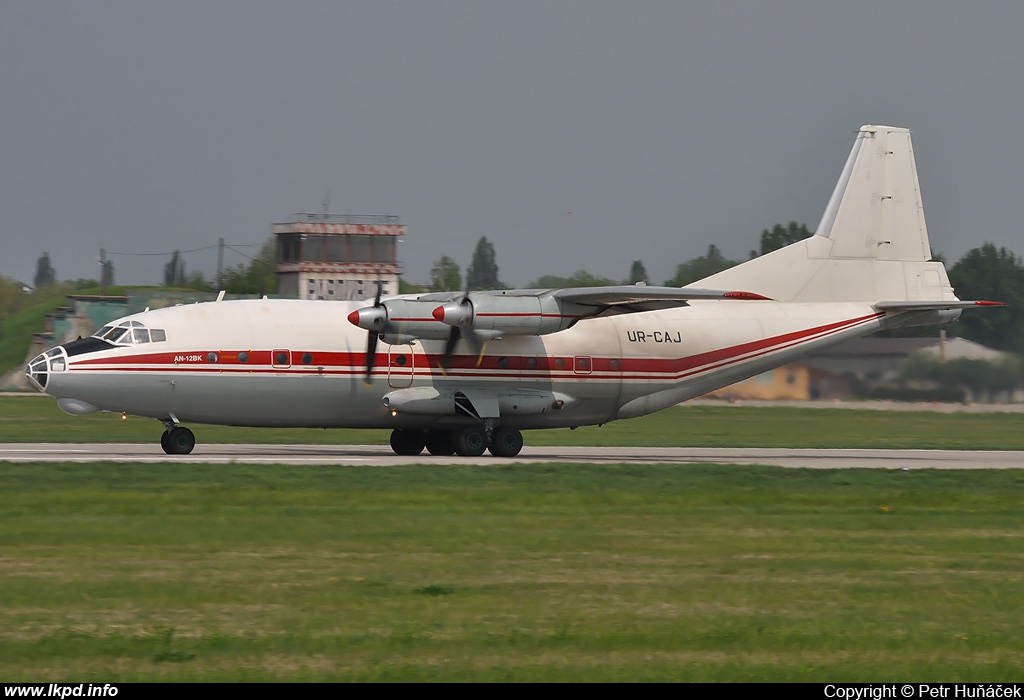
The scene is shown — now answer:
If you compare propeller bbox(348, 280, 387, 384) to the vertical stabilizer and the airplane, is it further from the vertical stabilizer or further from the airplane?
the vertical stabilizer

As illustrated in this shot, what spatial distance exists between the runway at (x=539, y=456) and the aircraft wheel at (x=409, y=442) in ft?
1.08

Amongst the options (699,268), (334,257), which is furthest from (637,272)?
(334,257)

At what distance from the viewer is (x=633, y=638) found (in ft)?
28.2

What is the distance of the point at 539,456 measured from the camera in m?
26.4

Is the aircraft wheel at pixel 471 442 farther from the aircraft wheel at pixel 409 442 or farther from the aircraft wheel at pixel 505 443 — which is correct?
the aircraft wheel at pixel 409 442

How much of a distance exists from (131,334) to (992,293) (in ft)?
117

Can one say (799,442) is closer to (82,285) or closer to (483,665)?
(483,665)

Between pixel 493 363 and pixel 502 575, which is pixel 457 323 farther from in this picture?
pixel 502 575

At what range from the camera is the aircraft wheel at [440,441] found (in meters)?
26.3

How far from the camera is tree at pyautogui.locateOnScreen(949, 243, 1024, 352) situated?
40.6m

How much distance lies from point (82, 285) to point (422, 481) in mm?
71839

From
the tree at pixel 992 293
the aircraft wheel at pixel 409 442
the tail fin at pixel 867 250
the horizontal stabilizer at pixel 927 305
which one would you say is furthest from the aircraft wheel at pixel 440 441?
the tree at pixel 992 293

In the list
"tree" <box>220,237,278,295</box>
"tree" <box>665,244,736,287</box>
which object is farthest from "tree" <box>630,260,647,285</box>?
"tree" <box>220,237,278,295</box>
